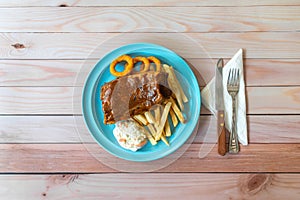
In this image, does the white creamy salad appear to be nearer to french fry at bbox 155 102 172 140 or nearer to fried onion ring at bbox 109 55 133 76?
french fry at bbox 155 102 172 140

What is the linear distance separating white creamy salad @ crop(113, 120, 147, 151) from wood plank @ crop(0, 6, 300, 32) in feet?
1.15

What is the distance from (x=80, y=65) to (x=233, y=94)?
1.74 ft

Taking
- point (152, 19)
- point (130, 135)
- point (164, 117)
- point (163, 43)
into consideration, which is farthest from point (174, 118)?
point (152, 19)

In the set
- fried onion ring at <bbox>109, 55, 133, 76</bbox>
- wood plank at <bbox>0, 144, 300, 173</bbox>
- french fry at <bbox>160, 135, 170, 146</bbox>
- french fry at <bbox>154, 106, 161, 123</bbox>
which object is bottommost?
wood plank at <bbox>0, 144, 300, 173</bbox>

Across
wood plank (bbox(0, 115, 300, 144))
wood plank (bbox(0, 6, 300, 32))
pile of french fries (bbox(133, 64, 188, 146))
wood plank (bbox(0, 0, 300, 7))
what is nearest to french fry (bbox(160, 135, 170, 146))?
pile of french fries (bbox(133, 64, 188, 146))

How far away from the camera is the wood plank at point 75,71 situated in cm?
118

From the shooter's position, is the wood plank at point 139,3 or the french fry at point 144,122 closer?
the french fry at point 144,122

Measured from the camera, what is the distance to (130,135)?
1.08 meters

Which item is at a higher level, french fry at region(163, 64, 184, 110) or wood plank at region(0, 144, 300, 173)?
french fry at region(163, 64, 184, 110)

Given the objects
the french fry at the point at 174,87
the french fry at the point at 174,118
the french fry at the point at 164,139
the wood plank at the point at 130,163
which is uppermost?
the french fry at the point at 174,87

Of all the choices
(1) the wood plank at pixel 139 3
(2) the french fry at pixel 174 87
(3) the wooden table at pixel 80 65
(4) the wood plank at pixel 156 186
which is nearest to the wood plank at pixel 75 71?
(3) the wooden table at pixel 80 65

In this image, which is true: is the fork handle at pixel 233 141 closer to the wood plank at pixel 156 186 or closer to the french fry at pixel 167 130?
the wood plank at pixel 156 186

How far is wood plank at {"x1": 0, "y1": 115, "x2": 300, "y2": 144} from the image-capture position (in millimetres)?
1140

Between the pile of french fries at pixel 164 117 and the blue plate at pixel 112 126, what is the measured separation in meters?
0.02
